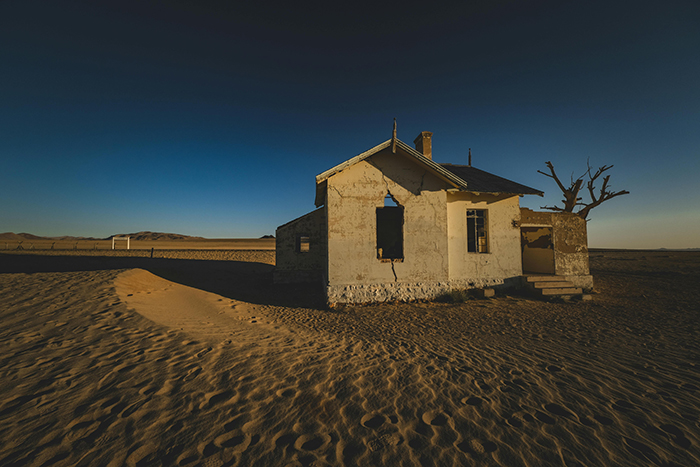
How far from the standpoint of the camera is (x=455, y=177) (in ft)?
30.7

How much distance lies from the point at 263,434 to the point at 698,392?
6.00m

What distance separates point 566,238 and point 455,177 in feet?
21.1

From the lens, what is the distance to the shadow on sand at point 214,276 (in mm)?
11148

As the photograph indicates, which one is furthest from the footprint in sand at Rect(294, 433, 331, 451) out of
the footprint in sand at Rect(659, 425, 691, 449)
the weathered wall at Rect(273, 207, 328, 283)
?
the weathered wall at Rect(273, 207, 328, 283)

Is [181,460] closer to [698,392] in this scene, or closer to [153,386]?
[153,386]

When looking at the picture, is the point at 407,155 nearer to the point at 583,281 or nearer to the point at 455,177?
the point at 455,177

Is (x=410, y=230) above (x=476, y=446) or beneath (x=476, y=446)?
above

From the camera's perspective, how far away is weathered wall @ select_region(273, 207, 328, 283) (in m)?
14.1

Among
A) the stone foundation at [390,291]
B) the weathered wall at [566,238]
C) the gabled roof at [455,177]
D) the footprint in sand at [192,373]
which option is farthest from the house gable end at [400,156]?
the footprint in sand at [192,373]

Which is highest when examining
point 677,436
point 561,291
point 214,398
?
point 561,291

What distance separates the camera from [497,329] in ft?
22.1

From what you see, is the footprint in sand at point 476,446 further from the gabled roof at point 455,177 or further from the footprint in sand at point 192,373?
the gabled roof at point 455,177

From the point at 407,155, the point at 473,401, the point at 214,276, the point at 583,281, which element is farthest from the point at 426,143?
the point at 214,276

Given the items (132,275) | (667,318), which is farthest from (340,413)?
(132,275)
